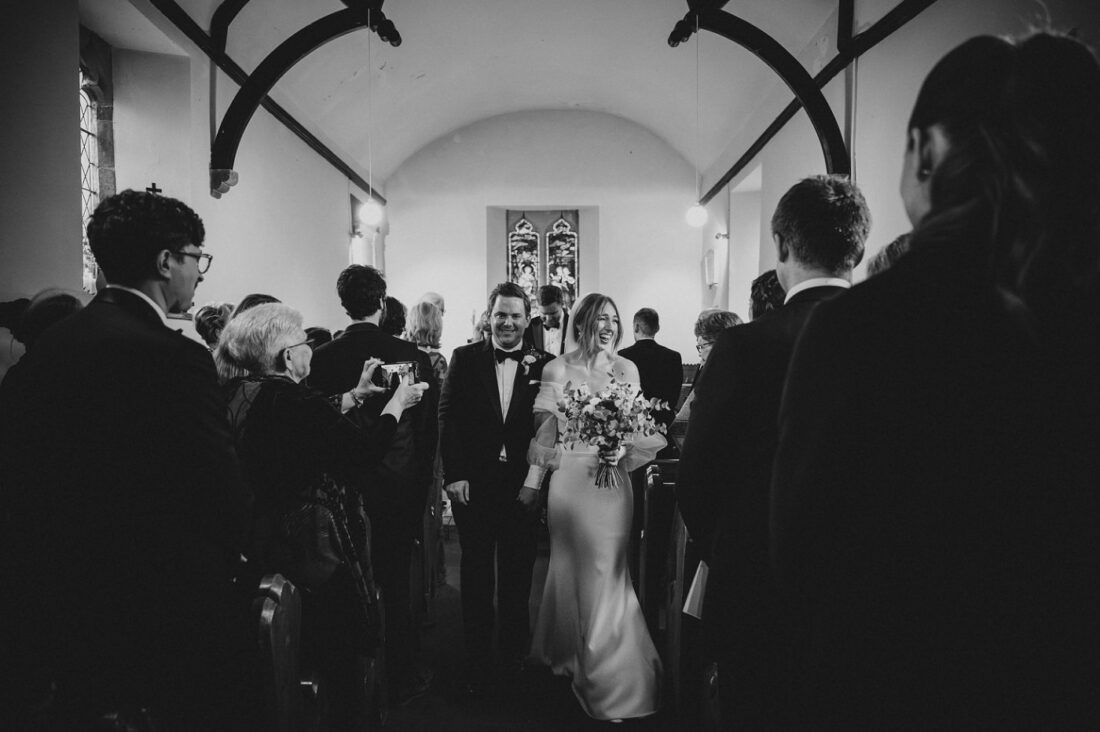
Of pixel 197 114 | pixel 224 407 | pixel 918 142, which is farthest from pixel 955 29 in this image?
pixel 197 114

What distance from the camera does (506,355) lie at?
3.29 m

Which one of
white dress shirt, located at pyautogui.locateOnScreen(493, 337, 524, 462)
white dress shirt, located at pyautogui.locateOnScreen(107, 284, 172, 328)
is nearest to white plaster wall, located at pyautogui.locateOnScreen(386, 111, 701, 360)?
white dress shirt, located at pyautogui.locateOnScreen(493, 337, 524, 462)

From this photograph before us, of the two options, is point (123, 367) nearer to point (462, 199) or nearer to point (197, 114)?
point (197, 114)

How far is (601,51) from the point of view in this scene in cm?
865

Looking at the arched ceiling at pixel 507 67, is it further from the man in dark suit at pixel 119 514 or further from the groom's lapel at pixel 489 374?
the man in dark suit at pixel 119 514

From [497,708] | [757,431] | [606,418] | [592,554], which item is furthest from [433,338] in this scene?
[757,431]

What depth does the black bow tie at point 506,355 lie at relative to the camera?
3279 mm

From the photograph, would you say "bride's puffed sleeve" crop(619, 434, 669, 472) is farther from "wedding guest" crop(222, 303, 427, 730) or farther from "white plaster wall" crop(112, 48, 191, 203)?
"white plaster wall" crop(112, 48, 191, 203)

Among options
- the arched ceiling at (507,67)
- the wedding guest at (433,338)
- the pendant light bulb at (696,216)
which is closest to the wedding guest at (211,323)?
the wedding guest at (433,338)

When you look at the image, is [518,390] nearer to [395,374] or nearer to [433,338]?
[395,374]

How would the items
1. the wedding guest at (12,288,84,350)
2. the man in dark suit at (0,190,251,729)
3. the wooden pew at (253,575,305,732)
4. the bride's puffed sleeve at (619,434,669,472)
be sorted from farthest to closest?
the bride's puffed sleeve at (619,434,669,472) < the wedding guest at (12,288,84,350) < the wooden pew at (253,575,305,732) < the man in dark suit at (0,190,251,729)

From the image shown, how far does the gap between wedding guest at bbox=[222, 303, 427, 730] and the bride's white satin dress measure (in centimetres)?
101

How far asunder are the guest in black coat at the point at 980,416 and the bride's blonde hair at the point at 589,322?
2.32m

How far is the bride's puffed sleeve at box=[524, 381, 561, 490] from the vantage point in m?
3.05
